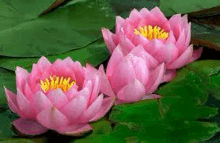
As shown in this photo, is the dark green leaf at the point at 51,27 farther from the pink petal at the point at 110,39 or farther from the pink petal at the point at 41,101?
the pink petal at the point at 41,101

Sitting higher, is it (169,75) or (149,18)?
(149,18)

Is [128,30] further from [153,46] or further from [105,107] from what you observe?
[105,107]

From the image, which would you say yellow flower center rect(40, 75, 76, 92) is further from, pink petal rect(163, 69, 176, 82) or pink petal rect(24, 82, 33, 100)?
pink petal rect(163, 69, 176, 82)

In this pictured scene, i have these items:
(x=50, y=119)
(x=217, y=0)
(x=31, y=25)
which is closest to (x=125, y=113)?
(x=50, y=119)

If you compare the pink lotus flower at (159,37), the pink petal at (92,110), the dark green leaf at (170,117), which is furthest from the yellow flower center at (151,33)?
the pink petal at (92,110)

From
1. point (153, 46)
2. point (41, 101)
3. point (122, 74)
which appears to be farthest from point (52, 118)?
point (153, 46)

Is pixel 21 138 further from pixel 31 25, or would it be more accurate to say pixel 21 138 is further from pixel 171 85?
pixel 31 25

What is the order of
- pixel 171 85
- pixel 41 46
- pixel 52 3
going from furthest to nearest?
pixel 52 3 → pixel 41 46 → pixel 171 85
